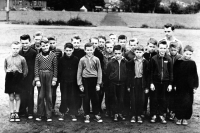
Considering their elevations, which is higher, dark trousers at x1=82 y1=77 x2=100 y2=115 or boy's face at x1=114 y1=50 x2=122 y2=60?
boy's face at x1=114 y1=50 x2=122 y2=60

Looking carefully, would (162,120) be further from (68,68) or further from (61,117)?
(68,68)

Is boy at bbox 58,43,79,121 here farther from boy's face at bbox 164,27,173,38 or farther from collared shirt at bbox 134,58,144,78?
boy's face at bbox 164,27,173,38

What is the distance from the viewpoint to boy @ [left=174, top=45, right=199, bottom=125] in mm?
5172

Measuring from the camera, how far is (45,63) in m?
5.10

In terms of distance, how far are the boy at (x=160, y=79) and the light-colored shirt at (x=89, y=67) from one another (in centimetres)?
97

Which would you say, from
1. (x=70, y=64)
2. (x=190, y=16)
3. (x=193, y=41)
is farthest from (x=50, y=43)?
(x=190, y=16)

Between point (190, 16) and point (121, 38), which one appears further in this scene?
point (190, 16)

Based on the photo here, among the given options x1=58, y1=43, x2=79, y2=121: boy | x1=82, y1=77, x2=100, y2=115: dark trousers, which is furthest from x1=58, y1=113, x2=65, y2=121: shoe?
x1=82, y1=77, x2=100, y2=115: dark trousers

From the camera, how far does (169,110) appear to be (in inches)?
219

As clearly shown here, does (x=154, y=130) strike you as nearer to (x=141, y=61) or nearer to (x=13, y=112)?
(x=141, y=61)

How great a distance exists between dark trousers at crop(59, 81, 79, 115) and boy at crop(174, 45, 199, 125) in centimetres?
188

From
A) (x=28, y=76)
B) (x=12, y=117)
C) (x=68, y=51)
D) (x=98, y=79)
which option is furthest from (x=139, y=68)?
(x=12, y=117)

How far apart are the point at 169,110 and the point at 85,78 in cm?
177

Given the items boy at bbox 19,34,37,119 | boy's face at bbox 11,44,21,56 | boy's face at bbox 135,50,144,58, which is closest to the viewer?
boy's face at bbox 11,44,21,56
